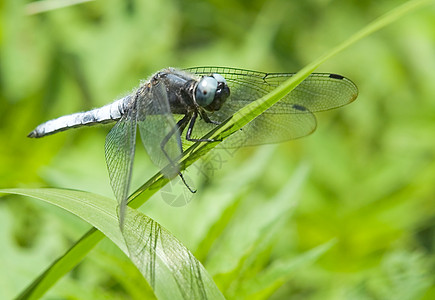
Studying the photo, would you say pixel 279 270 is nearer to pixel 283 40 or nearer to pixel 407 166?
pixel 407 166

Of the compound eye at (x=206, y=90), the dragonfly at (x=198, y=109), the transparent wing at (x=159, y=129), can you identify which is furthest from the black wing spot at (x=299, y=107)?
the transparent wing at (x=159, y=129)

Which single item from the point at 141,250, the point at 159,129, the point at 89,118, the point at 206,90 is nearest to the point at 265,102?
the point at 141,250

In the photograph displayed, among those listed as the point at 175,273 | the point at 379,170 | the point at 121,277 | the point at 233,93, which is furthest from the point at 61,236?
the point at 379,170

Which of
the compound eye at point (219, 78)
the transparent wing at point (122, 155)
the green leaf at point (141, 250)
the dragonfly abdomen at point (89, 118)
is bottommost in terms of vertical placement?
the green leaf at point (141, 250)

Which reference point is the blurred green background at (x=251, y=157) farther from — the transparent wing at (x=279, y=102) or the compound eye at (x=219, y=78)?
the compound eye at (x=219, y=78)

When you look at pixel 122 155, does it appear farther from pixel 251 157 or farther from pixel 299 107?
pixel 251 157

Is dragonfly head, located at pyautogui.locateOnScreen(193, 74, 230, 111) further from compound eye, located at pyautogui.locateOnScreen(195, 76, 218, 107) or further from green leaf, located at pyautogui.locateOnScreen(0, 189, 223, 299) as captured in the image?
green leaf, located at pyautogui.locateOnScreen(0, 189, 223, 299)
